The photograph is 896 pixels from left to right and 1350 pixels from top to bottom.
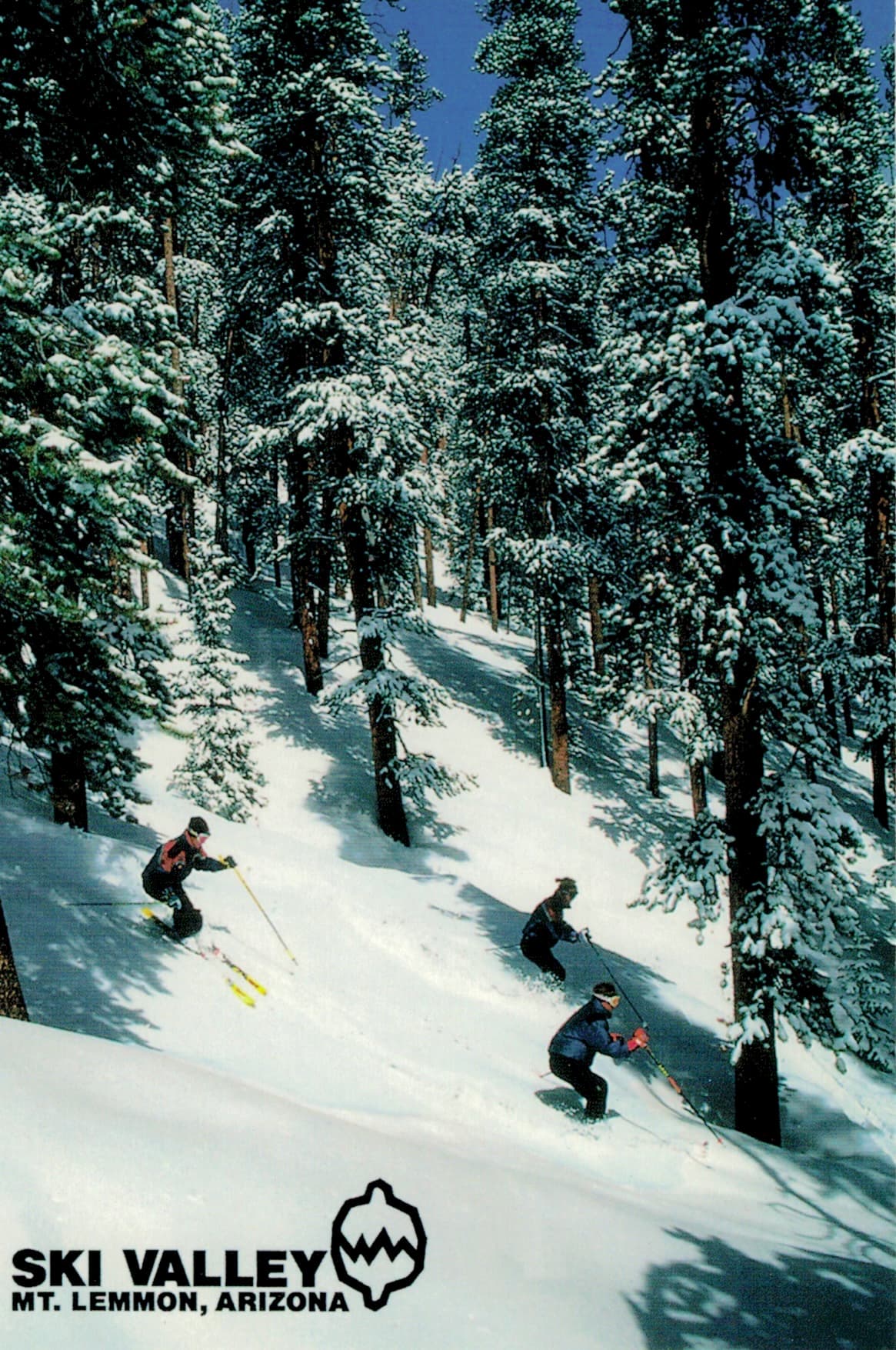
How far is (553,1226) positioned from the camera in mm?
5215

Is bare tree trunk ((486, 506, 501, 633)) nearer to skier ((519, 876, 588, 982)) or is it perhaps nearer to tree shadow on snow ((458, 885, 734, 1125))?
tree shadow on snow ((458, 885, 734, 1125))

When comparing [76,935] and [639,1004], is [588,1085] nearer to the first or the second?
[639,1004]

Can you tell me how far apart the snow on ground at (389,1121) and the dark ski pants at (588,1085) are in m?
0.15

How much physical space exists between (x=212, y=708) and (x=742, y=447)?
11572mm

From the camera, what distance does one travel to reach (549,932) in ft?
38.1

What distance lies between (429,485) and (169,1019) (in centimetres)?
1104

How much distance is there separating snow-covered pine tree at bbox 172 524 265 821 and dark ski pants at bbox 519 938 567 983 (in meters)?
6.89

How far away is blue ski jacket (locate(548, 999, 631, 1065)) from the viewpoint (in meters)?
8.66

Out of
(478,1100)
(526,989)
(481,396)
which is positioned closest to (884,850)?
(526,989)

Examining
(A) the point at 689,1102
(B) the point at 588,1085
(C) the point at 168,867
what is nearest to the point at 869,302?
(A) the point at 689,1102

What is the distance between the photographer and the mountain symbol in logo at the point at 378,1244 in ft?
13.4

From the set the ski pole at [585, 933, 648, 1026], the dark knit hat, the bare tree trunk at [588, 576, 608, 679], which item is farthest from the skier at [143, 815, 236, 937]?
the bare tree trunk at [588, 576, 608, 679]

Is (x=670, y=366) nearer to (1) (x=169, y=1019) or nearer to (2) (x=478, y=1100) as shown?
(2) (x=478, y=1100)

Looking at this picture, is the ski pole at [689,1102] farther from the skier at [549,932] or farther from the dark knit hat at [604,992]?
the skier at [549,932]
